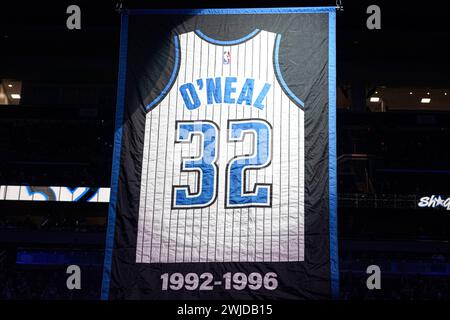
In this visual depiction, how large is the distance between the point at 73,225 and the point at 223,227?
43.8ft

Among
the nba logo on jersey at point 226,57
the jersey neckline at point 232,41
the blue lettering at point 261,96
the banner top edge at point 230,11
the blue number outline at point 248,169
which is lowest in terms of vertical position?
the blue number outline at point 248,169

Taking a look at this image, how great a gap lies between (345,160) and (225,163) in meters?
12.5

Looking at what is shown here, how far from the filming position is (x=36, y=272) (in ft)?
62.9

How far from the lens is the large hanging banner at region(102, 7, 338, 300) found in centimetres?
612

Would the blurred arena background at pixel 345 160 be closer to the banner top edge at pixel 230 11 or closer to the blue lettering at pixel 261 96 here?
the banner top edge at pixel 230 11

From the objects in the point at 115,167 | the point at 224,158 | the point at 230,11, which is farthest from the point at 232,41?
the point at 115,167

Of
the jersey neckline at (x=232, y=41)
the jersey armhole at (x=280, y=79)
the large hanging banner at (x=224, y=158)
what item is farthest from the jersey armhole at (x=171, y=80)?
the jersey armhole at (x=280, y=79)

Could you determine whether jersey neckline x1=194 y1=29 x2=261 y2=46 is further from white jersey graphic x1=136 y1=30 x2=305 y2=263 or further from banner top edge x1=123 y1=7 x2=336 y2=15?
banner top edge x1=123 y1=7 x2=336 y2=15

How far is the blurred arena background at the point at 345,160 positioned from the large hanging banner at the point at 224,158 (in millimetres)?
8398

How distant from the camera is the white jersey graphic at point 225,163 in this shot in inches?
245

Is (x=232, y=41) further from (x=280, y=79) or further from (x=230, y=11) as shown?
(x=280, y=79)

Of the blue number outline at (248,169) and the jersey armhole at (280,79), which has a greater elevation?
the jersey armhole at (280,79)
